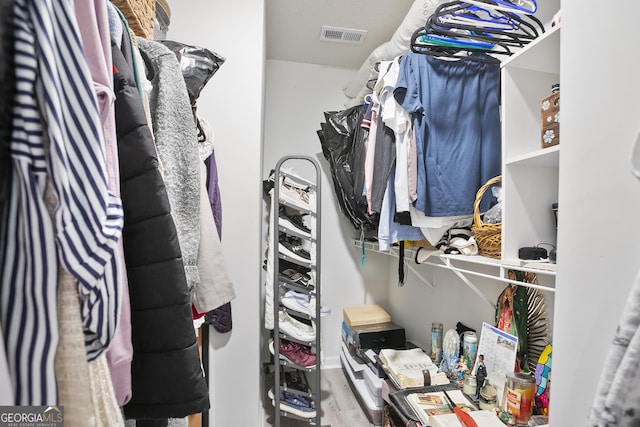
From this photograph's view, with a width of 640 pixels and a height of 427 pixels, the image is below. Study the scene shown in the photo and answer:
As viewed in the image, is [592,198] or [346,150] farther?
[346,150]

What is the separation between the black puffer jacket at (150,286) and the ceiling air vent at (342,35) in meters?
2.08

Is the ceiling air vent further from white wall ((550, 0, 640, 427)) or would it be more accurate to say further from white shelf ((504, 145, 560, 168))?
white wall ((550, 0, 640, 427))

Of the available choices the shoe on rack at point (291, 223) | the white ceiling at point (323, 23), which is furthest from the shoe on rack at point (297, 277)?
the white ceiling at point (323, 23)

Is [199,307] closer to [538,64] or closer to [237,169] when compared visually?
[237,169]

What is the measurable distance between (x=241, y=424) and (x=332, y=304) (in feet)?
4.27

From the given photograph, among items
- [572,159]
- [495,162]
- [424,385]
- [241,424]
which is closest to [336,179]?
[495,162]

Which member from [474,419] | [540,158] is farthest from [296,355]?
[540,158]

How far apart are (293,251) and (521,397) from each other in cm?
120

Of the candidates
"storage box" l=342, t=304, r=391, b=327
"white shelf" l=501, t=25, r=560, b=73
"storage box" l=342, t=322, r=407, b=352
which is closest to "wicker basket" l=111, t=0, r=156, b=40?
"white shelf" l=501, t=25, r=560, b=73

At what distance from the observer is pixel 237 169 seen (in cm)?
157

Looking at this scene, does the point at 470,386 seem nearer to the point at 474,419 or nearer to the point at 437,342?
the point at 474,419

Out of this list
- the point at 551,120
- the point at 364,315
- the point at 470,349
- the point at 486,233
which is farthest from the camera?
the point at 364,315

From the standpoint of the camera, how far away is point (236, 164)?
1.57 metres

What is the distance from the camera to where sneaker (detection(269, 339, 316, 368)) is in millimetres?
1771
